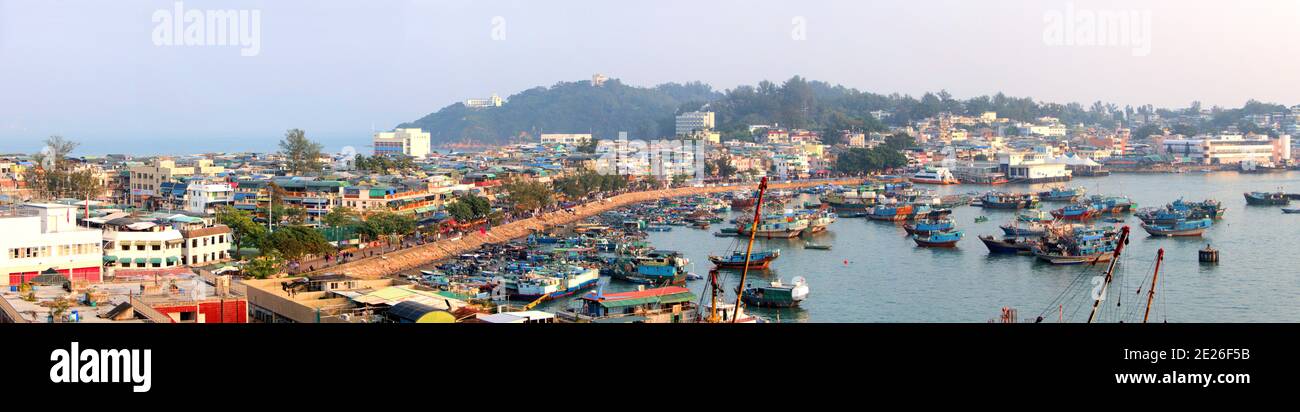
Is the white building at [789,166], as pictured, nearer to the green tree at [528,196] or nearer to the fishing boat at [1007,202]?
the fishing boat at [1007,202]

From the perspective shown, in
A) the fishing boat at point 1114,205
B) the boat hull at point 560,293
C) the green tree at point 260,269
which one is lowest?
the boat hull at point 560,293

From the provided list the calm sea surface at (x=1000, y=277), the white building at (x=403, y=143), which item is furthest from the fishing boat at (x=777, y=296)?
the white building at (x=403, y=143)

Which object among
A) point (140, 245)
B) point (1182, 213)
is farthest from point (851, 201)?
point (140, 245)

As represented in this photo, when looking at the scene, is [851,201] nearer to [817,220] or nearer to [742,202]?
[742,202]

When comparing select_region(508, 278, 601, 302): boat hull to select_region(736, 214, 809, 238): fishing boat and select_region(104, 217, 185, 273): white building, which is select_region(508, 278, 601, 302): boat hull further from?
select_region(736, 214, 809, 238): fishing boat

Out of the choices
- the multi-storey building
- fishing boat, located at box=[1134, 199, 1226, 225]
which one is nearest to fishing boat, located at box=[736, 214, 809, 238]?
fishing boat, located at box=[1134, 199, 1226, 225]
